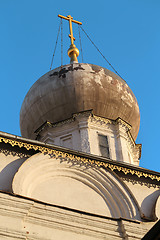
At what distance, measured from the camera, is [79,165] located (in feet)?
27.9

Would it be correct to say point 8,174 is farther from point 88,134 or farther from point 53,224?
point 88,134

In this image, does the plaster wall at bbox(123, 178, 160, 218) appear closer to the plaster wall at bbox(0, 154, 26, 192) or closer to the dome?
the plaster wall at bbox(0, 154, 26, 192)

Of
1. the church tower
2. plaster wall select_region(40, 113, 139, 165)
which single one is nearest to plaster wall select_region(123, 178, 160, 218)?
the church tower

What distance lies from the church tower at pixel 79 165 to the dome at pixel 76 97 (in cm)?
2

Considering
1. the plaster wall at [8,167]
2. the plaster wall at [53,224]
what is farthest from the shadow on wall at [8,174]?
the plaster wall at [53,224]

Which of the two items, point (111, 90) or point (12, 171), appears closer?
point (12, 171)

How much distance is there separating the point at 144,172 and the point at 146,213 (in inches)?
35.8

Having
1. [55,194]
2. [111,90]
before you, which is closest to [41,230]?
[55,194]

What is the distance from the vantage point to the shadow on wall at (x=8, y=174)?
7.35 meters

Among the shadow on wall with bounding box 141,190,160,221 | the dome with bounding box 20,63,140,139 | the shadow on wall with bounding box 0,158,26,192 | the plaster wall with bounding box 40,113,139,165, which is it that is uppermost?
the dome with bounding box 20,63,140,139

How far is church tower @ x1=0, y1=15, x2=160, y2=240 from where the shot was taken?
7.25 m

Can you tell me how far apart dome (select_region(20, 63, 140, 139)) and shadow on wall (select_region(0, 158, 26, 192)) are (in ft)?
11.0

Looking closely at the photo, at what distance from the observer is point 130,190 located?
27.3 ft

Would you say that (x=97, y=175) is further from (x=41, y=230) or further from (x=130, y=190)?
(x=41, y=230)
